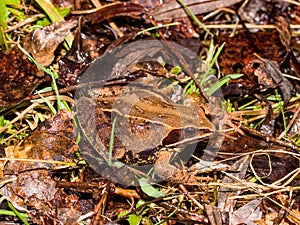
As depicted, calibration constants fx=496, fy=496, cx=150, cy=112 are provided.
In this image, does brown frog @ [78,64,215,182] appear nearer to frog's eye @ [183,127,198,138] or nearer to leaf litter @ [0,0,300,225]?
frog's eye @ [183,127,198,138]

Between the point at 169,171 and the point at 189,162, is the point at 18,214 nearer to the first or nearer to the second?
the point at 169,171

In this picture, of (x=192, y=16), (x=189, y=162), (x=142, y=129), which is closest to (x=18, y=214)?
(x=142, y=129)

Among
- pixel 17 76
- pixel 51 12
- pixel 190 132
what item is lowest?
pixel 190 132

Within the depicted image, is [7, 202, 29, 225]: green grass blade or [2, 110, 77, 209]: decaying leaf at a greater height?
[2, 110, 77, 209]: decaying leaf

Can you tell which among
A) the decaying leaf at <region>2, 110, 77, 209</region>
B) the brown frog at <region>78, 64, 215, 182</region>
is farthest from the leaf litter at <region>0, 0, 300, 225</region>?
the brown frog at <region>78, 64, 215, 182</region>

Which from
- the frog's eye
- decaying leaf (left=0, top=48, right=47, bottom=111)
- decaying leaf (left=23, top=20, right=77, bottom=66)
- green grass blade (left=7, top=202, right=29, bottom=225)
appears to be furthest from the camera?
decaying leaf (left=23, top=20, right=77, bottom=66)

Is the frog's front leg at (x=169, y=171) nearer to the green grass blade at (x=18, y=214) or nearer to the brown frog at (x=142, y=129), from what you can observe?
the brown frog at (x=142, y=129)

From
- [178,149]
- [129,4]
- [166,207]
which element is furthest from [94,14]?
[166,207]
